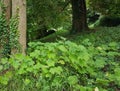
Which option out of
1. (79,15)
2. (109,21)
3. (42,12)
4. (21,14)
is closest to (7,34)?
(21,14)

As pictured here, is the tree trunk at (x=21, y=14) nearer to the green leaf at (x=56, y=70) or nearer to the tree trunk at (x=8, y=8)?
the tree trunk at (x=8, y=8)

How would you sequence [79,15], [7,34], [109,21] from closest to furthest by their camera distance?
[7,34], [79,15], [109,21]

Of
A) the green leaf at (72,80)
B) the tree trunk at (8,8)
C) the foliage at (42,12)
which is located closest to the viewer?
the green leaf at (72,80)

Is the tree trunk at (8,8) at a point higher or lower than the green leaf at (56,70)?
higher

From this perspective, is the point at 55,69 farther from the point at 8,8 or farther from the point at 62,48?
the point at 8,8

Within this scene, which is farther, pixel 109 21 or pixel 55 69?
pixel 109 21

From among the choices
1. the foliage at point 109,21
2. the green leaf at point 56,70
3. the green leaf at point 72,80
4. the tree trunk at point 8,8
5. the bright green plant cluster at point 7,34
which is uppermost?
the tree trunk at point 8,8

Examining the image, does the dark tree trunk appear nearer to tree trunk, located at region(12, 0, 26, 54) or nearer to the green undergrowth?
tree trunk, located at region(12, 0, 26, 54)

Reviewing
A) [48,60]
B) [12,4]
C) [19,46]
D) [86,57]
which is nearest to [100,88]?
[86,57]

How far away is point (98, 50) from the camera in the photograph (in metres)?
4.84

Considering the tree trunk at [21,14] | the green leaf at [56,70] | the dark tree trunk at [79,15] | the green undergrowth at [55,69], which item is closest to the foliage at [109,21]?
the dark tree trunk at [79,15]

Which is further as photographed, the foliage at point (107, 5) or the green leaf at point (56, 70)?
the foliage at point (107, 5)

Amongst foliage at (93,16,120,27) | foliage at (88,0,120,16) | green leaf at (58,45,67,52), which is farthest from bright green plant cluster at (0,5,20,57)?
foliage at (93,16,120,27)

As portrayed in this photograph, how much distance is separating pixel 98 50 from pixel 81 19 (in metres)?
8.36
